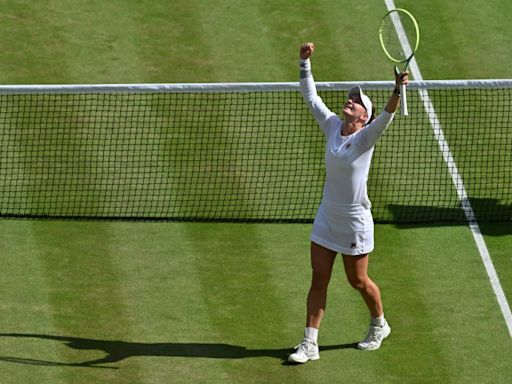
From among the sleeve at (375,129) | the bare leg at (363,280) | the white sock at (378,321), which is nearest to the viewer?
the sleeve at (375,129)

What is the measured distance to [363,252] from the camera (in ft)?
48.8

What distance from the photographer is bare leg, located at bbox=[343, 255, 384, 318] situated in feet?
49.0

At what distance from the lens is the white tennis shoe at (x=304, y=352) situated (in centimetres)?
1498

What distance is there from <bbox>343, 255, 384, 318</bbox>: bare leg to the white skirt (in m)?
0.12

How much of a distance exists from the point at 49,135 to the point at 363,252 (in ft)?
22.0

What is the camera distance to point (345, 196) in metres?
14.8

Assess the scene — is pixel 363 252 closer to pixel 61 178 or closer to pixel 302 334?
pixel 302 334

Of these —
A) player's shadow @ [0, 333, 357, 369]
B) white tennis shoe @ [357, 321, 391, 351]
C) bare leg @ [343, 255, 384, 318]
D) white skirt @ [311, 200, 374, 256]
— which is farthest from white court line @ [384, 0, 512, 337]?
white skirt @ [311, 200, 374, 256]

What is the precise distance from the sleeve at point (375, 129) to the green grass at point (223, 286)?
7.69 feet

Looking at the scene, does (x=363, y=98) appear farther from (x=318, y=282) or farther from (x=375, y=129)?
(x=318, y=282)

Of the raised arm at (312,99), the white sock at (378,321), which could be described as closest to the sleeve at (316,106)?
the raised arm at (312,99)

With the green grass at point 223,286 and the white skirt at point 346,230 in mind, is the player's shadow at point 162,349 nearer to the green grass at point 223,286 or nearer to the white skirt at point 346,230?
the green grass at point 223,286

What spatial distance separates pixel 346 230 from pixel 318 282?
63cm

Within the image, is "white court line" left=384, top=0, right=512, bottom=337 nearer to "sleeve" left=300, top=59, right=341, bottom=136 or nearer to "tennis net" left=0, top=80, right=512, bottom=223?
"tennis net" left=0, top=80, right=512, bottom=223
